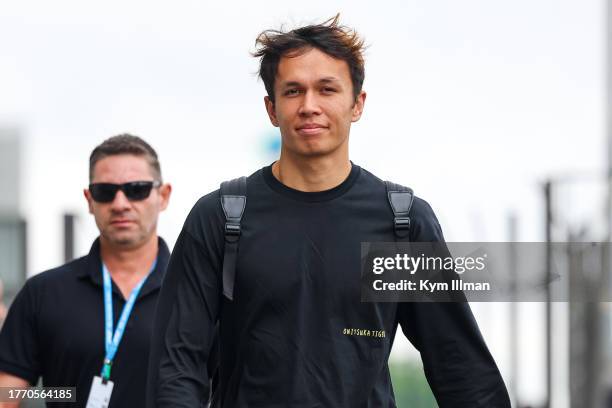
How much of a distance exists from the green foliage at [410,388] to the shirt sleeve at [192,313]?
11.4 meters

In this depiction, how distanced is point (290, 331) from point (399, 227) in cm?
53

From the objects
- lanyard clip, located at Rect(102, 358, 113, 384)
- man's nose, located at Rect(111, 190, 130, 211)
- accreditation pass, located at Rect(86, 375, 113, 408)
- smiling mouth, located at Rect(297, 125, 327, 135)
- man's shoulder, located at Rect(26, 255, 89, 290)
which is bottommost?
accreditation pass, located at Rect(86, 375, 113, 408)

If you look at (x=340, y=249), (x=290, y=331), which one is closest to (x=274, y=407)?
(x=290, y=331)

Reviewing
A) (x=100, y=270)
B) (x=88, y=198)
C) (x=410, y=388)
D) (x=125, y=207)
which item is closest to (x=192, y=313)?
(x=100, y=270)

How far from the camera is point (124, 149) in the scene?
25.2 ft

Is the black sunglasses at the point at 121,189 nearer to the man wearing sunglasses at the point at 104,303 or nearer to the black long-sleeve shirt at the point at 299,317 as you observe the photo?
the man wearing sunglasses at the point at 104,303

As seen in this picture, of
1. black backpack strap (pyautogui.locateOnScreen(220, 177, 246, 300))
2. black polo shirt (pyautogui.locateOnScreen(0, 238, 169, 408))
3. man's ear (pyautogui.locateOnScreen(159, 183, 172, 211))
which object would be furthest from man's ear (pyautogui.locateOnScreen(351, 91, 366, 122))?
man's ear (pyautogui.locateOnScreen(159, 183, 172, 211))

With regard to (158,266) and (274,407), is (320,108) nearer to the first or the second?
(274,407)

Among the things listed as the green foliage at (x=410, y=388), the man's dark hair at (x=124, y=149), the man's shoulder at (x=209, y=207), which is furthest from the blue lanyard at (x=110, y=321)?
the green foliage at (x=410, y=388)

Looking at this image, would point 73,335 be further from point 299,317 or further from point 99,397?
point 299,317

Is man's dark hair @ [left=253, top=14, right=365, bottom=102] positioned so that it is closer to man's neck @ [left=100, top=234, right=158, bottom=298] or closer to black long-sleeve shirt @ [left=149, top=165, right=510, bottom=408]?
black long-sleeve shirt @ [left=149, top=165, right=510, bottom=408]

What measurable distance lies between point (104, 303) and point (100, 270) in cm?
24

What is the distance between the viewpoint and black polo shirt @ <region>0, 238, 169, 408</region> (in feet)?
22.3

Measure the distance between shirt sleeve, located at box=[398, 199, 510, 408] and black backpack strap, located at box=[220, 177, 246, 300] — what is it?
2.06 ft
